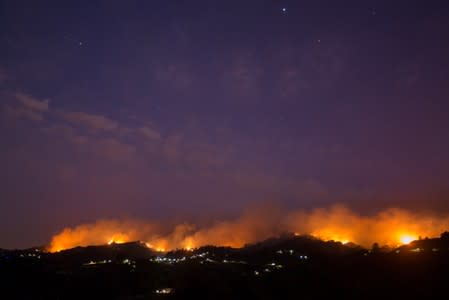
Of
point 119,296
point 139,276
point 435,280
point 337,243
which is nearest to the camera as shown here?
point 435,280

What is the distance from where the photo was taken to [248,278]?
93.3m

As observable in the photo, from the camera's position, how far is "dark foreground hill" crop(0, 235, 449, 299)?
240 ft

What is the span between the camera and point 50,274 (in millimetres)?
99125

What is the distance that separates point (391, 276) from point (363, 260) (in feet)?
42.2

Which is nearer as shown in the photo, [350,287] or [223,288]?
[350,287]

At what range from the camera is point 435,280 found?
68.3 m

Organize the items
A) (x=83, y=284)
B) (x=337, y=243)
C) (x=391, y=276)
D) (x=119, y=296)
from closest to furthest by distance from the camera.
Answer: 1. (x=391, y=276)
2. (x=119, y=296)
3. (x=83, y=284)
4. (x=337, y=243)

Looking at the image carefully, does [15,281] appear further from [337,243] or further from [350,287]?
Answer: [337,243]

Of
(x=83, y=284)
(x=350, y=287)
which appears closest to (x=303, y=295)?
(x=350, y=287)

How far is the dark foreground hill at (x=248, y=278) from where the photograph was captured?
240 feet

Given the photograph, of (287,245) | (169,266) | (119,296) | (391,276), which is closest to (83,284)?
(119,296)

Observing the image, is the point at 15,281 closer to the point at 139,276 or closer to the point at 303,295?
the point at 139,276

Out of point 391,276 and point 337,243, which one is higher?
point 337,243

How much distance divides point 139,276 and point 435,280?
214 ft
